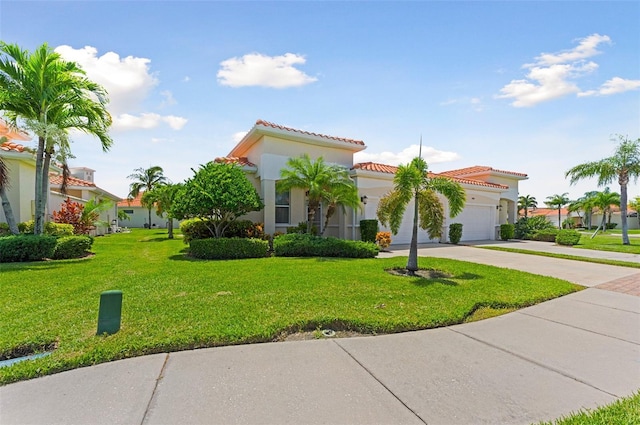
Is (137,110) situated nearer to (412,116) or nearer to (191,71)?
(191,71)

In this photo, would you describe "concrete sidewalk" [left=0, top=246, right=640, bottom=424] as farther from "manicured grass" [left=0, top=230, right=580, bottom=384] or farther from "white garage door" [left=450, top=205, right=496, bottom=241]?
"white garage door" [left=450, top=205, right=496, bottom=241]

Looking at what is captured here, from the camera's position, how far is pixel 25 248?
10.2m

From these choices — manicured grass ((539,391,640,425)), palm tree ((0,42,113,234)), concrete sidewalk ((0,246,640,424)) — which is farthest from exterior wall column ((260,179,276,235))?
manicured grass ((539,391,640,425))

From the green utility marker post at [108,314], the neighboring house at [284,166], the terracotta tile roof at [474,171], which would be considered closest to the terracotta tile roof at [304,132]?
the neighboring house at [284,166]

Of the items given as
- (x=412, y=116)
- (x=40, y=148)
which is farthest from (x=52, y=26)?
(x=412, y=116)

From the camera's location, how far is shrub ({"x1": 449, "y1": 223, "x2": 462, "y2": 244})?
18.9m

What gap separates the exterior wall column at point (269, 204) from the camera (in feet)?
48.4

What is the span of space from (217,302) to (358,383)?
3359 mm

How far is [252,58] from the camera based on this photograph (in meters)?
10.8

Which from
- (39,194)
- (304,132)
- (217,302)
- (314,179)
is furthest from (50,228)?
(217,302)

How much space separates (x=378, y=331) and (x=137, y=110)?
1314 centimetres

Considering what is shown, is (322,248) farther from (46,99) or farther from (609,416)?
(46,99)

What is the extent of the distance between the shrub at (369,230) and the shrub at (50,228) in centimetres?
1355

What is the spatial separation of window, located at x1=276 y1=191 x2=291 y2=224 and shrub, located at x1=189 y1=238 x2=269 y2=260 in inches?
157
